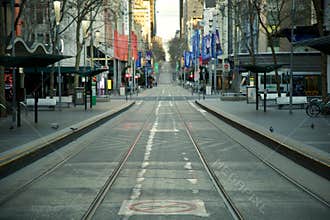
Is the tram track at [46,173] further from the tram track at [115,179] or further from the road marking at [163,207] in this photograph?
the road marking at [163,207]

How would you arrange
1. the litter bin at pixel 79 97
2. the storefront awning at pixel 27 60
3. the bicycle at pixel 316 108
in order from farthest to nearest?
the litter bin at pixel 79 97, the bicycle at pixel 316 108, the storefront awning at pixel 27 60

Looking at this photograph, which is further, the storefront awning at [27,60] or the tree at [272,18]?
the tree at [272,18]

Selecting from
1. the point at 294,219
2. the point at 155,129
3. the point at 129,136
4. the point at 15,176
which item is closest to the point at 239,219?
the point at 294,219

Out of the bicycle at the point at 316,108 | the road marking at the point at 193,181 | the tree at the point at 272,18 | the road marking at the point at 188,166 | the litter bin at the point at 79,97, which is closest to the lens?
the road marking at the point at 193,181

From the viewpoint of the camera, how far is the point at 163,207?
9547 millimetres

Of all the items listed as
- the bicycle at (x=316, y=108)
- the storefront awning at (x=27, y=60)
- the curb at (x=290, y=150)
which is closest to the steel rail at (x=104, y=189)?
the curb at (x=290, y=150)

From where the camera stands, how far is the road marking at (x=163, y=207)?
915 centimetres

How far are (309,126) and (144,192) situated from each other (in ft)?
48.0

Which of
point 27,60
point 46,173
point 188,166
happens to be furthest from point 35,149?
point 27,60

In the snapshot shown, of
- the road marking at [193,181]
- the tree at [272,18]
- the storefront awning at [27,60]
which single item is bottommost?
the road marking at [193,181]

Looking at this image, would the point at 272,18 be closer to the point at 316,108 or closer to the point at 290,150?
the point at 316,108

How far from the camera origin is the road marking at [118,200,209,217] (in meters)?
9.15

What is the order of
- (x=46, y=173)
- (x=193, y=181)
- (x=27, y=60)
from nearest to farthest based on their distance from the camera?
1. (x=193, y=181)
2. (x=46, y=173)
3. (x=27, y=60)

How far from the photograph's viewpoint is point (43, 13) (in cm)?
6994
